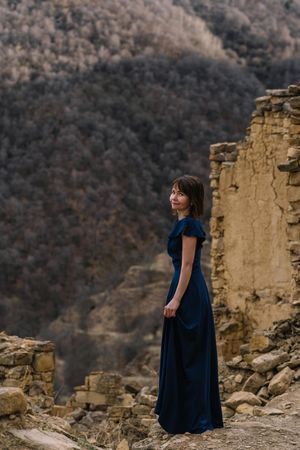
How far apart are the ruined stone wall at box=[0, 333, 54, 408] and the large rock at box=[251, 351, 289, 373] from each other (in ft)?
7.51

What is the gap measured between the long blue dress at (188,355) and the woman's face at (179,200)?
7 centimetres

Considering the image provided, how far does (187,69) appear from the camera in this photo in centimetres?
3731

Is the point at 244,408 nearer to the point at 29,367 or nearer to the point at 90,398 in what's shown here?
the point at 29,367

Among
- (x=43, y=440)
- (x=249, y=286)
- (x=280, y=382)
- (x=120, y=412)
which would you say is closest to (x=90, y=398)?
(x=120, y=412)

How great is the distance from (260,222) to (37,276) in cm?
1901

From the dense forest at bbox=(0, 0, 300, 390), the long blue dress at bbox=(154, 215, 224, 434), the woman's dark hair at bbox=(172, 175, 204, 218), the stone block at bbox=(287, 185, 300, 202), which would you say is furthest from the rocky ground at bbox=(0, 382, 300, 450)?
the dense forest at bbox=(0, 0, 300, 390)

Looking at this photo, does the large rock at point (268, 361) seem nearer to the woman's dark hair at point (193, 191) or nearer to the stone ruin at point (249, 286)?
the stone ruin at point (249, 286)

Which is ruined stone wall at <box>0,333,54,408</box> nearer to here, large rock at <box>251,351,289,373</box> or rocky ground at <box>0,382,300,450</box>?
large rock at <box>251,351,289,373</box>

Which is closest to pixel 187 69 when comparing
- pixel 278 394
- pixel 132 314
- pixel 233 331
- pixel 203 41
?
pixel 203 41

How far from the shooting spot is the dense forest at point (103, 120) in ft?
95.0

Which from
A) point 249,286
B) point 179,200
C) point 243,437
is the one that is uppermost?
point 179,200

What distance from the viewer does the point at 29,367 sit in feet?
29.0

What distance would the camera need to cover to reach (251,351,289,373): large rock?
742 centimetres

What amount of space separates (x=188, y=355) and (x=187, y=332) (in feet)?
0.48
